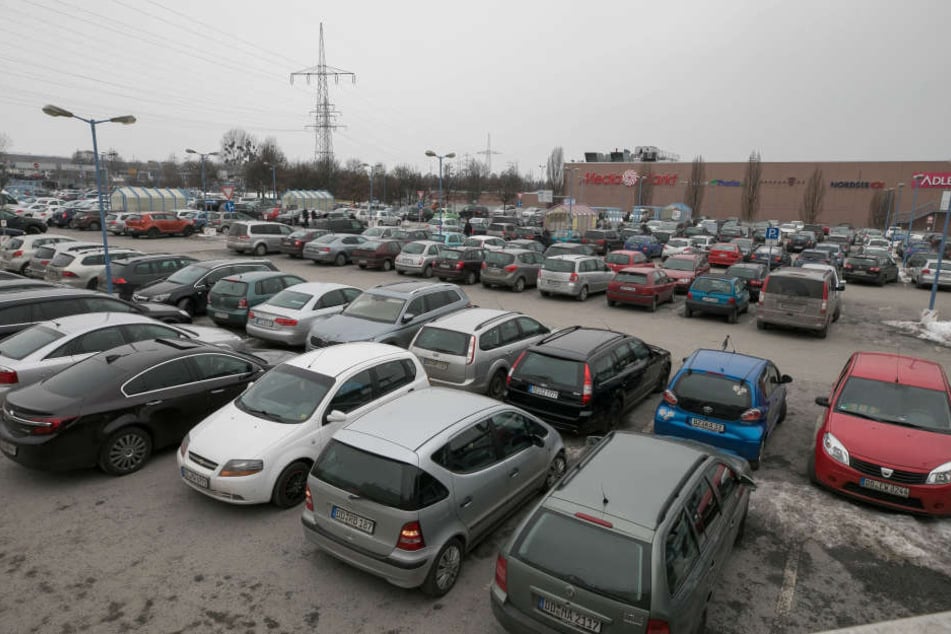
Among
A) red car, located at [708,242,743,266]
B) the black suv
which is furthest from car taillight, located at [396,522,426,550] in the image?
red car, located at [708,242,743,266]

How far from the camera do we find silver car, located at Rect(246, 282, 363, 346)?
1262cm

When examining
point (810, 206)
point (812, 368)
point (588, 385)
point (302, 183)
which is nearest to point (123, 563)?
point (588, 385)

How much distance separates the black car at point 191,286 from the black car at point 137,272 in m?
0.38

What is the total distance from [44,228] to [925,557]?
41.0 metres

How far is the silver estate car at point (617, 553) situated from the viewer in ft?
13.2

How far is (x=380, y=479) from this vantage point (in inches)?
204

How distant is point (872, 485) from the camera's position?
6801 mm

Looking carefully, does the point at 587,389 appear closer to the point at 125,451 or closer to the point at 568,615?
the point at 568,615

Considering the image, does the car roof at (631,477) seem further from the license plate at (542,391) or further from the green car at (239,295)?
the green car at (239,295)

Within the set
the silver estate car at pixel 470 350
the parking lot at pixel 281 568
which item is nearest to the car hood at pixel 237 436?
the parking lot at pixel 281 568

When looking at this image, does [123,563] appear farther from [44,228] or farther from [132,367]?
[44,228]

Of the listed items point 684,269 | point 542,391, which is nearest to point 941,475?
point 542,391

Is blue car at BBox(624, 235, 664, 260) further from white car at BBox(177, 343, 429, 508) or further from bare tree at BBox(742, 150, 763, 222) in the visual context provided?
bare tree at BBox(742, 150, 763, 222)

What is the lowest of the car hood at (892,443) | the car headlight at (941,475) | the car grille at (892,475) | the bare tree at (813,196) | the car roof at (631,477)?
the car grille at (892,475)
